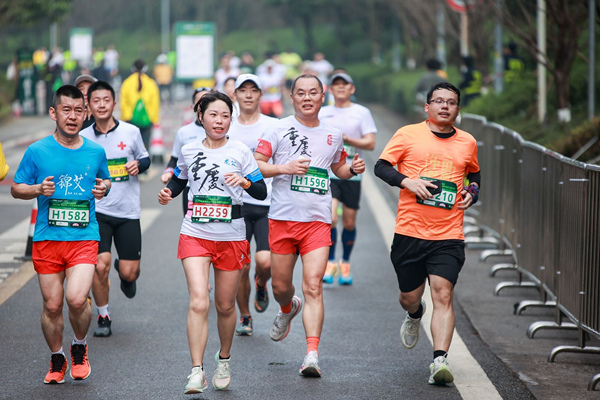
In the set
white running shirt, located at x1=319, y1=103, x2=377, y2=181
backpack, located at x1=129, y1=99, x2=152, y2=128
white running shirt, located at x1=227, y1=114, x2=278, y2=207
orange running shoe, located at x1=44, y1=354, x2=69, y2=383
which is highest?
backpack, located at x1=129, y1=99, x2=152, y2=128

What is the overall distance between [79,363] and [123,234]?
5.21 feet

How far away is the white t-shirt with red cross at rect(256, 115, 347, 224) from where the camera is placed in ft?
23.0

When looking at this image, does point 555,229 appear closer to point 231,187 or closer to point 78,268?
point 231,187

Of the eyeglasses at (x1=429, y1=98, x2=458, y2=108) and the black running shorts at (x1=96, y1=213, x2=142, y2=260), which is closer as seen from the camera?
the eyeglasses at (x1=429, y1=98, x2=458, y2=108)

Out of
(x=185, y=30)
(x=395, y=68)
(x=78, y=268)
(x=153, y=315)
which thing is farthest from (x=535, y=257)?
(x=395, y=68)

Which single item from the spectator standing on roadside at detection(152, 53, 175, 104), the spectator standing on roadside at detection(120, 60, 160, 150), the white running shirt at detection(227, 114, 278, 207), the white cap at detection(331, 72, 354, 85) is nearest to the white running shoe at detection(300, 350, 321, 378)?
the white running shirt at detection(227, 114, 278, 207)

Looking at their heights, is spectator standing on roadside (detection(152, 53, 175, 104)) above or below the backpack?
above

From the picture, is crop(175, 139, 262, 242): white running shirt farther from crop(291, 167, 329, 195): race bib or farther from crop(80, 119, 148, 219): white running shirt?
crop(80, 119, 148, 219): white running shirt

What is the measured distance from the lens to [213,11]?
85375 millimetres

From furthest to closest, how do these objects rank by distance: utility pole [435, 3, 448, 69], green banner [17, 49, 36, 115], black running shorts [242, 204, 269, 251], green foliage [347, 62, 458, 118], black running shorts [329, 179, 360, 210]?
green banner [17, 49, 36, 115]
green foliage [347, 62, 458, 118]
utility pole [435, 3, 448, 69]
black running shorts [329, 179, 360, 210]
black running shorts [242, 204, 269, 251]

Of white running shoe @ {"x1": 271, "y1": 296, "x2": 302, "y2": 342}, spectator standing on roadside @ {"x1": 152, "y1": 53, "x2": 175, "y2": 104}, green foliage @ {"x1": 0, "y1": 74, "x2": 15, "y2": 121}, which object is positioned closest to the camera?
white running shoe @ {"x1": 271, "y1": 296, "x2": 302, "y2": 342}

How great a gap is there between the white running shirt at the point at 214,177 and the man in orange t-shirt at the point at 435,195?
0.96m

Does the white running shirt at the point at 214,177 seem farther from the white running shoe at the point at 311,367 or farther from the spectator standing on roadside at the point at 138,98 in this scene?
the spectator standing on roadside at the point at 138,98

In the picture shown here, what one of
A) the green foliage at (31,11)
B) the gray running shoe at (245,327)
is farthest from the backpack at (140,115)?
the green foliage at (31,11)
